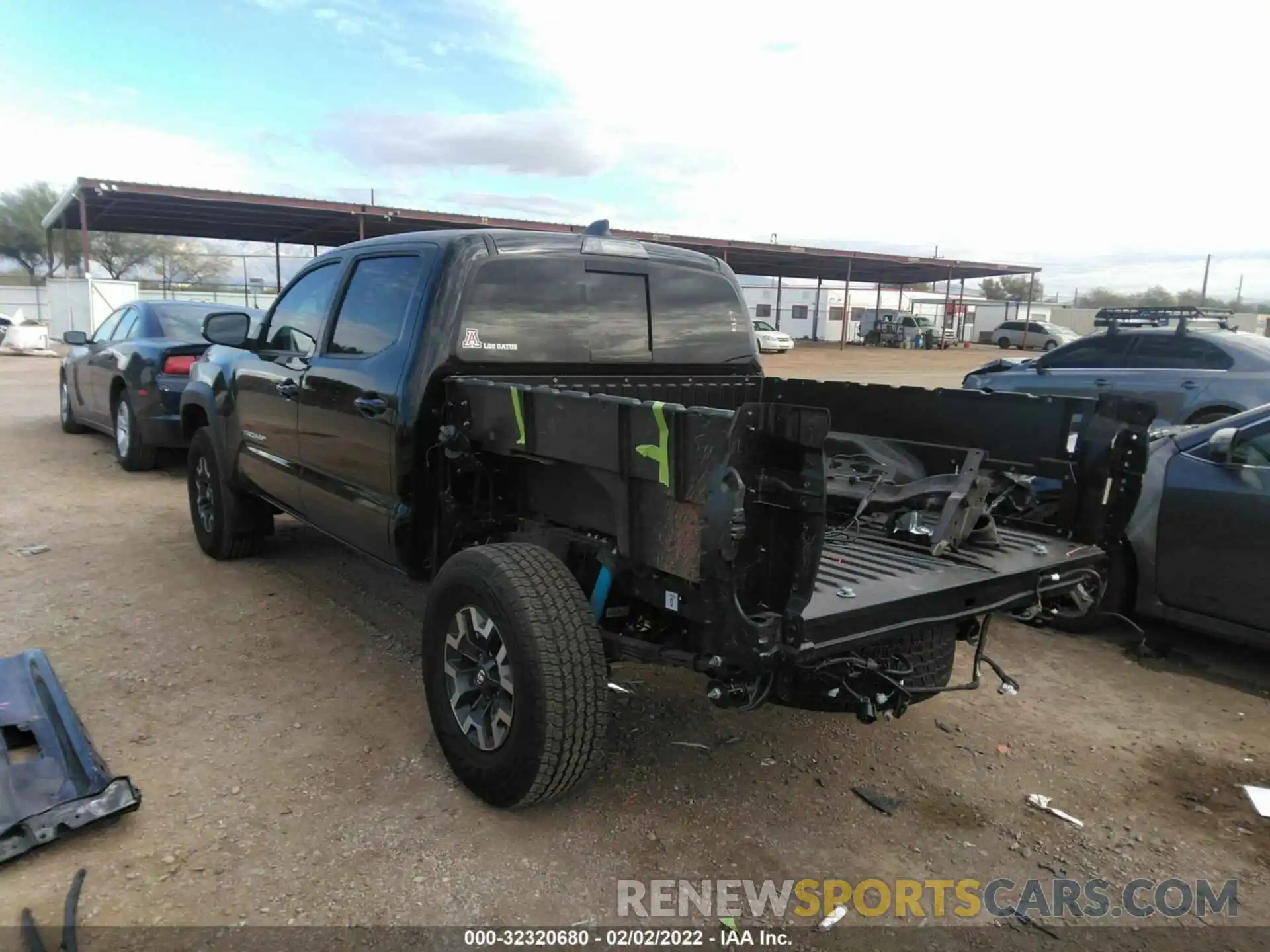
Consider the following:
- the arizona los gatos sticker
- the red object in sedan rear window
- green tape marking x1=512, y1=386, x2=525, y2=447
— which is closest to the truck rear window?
the arizona los gatos sticker

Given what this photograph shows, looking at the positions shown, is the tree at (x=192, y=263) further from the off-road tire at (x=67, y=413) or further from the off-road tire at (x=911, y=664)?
A: the off-road tire at (x=911, y=664)

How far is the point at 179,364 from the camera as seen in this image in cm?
820

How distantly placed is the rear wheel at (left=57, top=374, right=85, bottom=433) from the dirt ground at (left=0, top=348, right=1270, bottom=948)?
6.31m

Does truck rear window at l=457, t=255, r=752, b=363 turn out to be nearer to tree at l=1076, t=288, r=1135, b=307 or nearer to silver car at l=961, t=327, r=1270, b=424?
silver car at l=961, t=327, r=1270, b=424

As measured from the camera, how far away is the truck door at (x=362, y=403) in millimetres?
3756

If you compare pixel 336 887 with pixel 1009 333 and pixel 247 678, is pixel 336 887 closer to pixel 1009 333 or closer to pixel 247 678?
pixel 247 678

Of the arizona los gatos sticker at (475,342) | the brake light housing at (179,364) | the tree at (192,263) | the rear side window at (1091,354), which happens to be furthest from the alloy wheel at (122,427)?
the tree at (192,263)

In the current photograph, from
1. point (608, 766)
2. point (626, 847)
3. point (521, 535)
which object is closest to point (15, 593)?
point (521, 535)

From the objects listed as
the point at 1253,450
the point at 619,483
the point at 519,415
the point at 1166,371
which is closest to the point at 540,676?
the point at 619,483

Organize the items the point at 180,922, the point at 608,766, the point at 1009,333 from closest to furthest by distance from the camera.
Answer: the point at 180,922 → the point at 608,766 → the point at 1009,333

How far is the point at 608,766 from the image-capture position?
11.3 ft

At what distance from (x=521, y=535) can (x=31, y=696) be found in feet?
6.70

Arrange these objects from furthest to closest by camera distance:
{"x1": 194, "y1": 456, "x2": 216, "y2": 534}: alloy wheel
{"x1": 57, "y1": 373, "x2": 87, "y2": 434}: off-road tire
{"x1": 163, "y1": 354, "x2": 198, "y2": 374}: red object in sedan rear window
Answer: {"x1": 57, "y1": 373, "x2": 87, "y2": 434}: off-road tire, {"x1": 163, "y1": 354, "x2": 198, "y2": 374}: red object in sedan rear window, {"x1": 194, "y1": 456, "x2": 216, "y2": 534}: alloy wheel

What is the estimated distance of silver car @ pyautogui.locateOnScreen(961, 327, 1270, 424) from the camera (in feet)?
28.7
